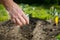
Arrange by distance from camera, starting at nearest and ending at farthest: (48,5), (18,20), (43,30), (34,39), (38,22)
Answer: (18,20)
(34,39)
(43,30)
(38,22)
(48,5)

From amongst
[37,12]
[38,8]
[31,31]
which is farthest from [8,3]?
[38,8]

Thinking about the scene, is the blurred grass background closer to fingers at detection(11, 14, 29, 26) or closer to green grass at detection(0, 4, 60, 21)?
green grass at detection(0, 4, 60, 21)

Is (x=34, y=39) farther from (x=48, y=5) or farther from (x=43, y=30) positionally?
(x=48, y=5)

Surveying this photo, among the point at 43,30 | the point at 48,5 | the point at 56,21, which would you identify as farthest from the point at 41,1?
the point at 43,30

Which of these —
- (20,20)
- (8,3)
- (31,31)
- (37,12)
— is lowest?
(31,31)

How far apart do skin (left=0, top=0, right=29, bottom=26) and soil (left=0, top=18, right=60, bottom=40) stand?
753 mm

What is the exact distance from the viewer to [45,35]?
3318 mm

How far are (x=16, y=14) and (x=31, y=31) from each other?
101 centimetres

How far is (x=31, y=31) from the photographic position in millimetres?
3410

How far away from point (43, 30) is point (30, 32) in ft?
0.67

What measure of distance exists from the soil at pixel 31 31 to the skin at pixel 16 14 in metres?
0.75

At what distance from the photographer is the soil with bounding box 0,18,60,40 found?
128 inches

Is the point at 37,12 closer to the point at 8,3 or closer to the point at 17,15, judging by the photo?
the point at 8,3

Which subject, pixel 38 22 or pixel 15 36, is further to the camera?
pixel 38 22
